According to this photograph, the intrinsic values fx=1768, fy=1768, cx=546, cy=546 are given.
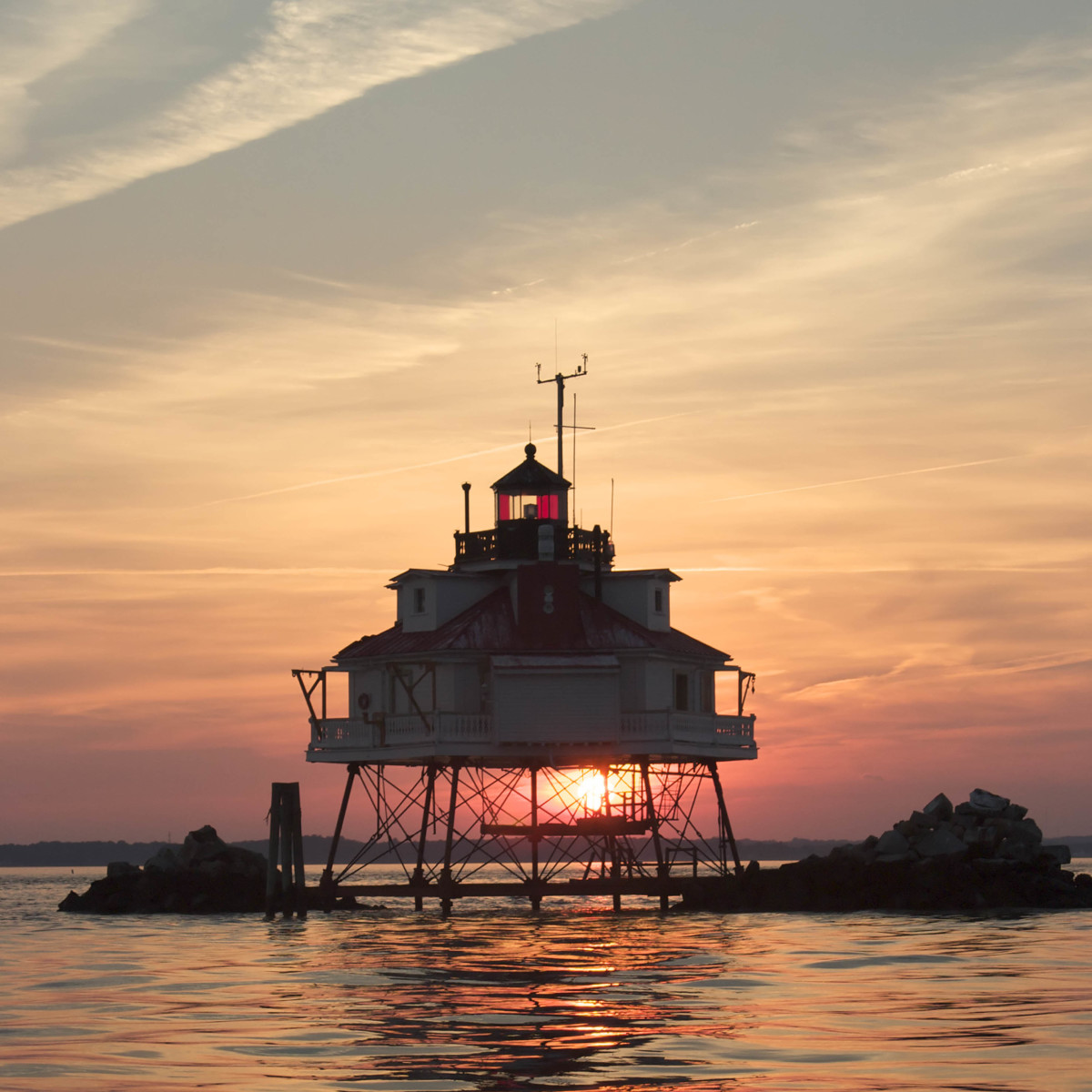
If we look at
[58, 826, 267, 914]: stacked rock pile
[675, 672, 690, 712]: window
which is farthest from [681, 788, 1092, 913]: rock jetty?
[58, 826, 267, 914]: stacked rock pile

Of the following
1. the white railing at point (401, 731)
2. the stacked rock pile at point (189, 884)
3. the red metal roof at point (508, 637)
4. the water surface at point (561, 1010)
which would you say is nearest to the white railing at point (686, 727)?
the red metal roof at point (508, 637)

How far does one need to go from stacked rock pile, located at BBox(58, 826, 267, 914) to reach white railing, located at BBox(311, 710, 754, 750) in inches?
541

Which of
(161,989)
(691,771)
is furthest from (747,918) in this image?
(161,989)

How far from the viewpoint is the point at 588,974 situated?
126 feet

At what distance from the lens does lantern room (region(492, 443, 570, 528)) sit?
66000 mm

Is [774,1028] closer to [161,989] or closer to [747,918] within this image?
[161,989]

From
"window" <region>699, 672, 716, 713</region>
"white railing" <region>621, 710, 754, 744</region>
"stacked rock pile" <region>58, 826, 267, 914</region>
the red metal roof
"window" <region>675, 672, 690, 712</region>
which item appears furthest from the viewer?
"stacked rock pile" <region>58, 826, 267, 914</region>

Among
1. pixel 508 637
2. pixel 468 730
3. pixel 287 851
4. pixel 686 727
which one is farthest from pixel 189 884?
pixel 686 727

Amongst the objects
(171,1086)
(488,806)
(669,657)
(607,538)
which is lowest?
(171,1086)

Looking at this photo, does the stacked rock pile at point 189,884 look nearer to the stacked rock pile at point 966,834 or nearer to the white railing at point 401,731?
the white railing at point 401,731

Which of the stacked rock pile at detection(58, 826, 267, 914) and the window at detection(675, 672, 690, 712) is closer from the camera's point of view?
the window at detection(675, 672, 690, 712)

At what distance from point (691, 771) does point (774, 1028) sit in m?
36.3

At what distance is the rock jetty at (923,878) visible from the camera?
66.4 meters

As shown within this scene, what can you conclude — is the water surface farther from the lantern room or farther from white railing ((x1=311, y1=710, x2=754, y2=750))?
the lantern room
